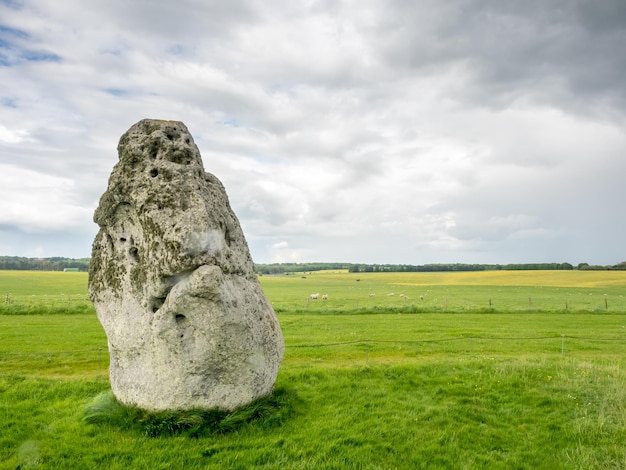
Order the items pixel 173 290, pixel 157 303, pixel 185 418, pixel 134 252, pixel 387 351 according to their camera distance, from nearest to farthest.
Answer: pixel 185 418
pixel 173 290
pixel 157 303
pixel 134 252
pixel 387 351

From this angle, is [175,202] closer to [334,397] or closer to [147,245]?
[147,245]

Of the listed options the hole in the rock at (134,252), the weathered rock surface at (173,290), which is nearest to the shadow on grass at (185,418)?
the weathered rock surface at (173,290)

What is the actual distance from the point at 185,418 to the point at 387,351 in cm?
1390

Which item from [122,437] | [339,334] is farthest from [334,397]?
[339,334]

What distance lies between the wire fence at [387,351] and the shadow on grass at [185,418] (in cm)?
754

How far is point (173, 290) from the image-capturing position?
10820 millimetres

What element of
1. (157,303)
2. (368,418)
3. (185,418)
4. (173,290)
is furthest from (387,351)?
(173,290)

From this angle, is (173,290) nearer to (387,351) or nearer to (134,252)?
(134,252)

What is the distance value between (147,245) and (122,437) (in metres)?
4.41

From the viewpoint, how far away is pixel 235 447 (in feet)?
32.6

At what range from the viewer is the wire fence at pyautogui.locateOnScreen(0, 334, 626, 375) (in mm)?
19875

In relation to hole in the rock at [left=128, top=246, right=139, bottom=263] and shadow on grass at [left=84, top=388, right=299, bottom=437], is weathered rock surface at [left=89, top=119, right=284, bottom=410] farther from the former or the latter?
shadow on grass at [left=84, top=388, right=299, bottom=437]

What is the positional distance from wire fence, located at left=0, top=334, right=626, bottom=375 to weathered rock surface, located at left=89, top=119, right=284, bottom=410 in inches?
325


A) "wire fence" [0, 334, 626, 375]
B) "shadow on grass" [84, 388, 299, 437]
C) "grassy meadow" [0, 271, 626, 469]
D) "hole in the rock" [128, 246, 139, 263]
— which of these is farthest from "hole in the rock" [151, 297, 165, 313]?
"wire fence" [0, 334, 626, 375]
